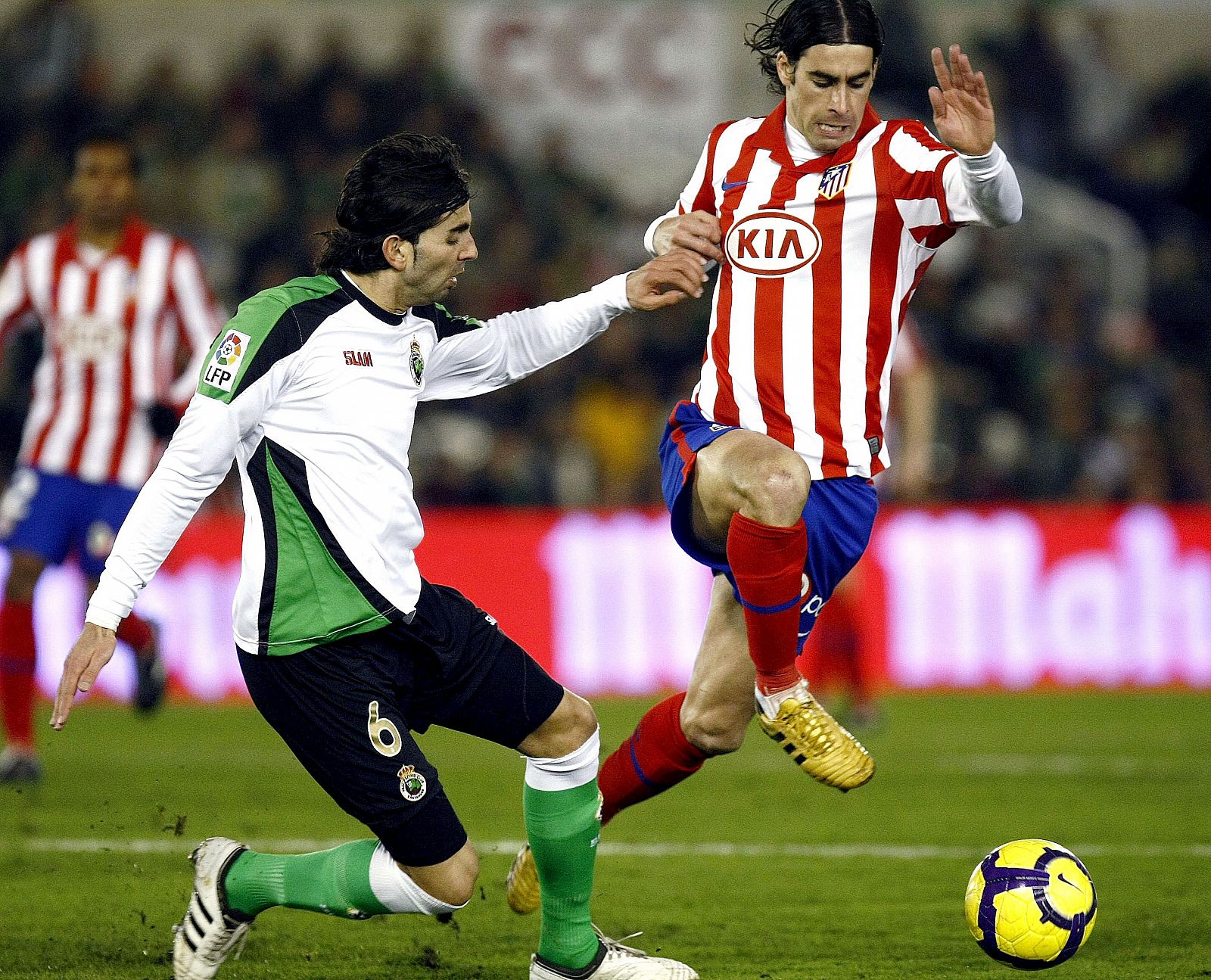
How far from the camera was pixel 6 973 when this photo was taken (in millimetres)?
3799

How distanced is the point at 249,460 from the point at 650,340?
28.3ft

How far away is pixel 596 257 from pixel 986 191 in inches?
355

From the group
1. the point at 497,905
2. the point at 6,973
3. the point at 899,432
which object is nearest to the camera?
the point at 6,973

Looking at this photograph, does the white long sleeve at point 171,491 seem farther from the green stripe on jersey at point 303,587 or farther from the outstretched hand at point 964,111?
the outstretched hand at point 964,111

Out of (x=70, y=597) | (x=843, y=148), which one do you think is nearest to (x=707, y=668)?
(x=843, y=148)

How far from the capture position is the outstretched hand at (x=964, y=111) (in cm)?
370

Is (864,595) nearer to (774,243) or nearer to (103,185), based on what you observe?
(103,185)

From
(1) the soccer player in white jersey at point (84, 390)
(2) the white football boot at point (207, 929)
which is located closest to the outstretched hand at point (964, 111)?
(2) the white football boot at point (207, 929)

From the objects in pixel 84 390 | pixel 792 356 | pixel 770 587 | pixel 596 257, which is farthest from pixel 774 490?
pixel 596 257

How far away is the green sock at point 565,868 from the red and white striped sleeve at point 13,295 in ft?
12.7

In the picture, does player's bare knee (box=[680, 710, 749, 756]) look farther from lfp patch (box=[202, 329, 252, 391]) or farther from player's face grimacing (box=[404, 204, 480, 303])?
lfp patch (box=[202, 329, 252, 391])

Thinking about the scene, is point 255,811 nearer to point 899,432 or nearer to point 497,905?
point 497,905

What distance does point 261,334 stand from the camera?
11.1 feet

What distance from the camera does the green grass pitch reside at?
4.05 meters
